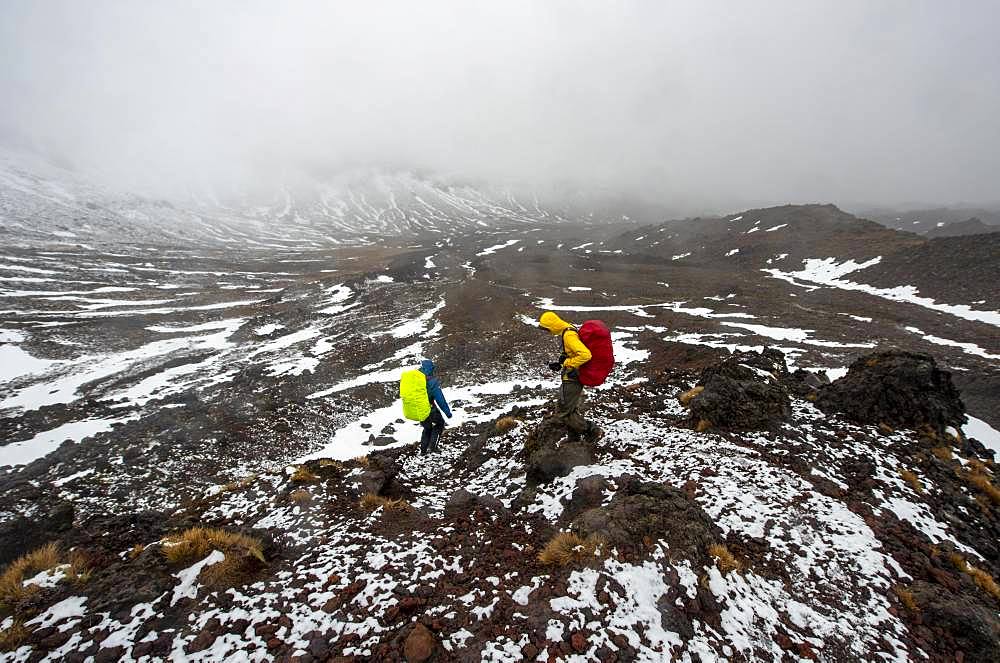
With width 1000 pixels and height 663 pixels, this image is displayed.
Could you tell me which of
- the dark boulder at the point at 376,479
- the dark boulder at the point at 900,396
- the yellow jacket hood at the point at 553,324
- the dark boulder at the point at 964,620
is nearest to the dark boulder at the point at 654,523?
the dark boulder at the point at 964,620

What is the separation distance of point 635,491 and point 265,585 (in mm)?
6020

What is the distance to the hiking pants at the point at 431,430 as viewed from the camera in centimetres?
1206

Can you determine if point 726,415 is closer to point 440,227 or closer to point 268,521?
point 268,521

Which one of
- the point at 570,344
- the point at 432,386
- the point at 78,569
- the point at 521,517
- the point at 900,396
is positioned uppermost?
the point at 570,344

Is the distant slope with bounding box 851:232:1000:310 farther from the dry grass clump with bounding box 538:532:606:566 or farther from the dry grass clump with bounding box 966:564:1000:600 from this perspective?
the dry grass clump with bounding box 538:532:606:566

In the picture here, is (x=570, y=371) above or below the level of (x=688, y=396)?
above

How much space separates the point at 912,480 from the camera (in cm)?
787

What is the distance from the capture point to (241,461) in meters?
16.9

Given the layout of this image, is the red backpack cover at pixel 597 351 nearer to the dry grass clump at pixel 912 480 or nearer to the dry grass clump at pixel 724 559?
the dry grass clump at pixel 724 559

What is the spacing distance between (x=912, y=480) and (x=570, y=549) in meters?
7.39

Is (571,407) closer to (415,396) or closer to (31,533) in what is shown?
(415,396)

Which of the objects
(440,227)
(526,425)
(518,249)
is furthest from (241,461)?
(440,227)

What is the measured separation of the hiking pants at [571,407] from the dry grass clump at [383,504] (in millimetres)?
4087

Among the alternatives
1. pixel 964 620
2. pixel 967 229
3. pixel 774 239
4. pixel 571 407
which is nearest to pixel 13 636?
pixel 571 407
